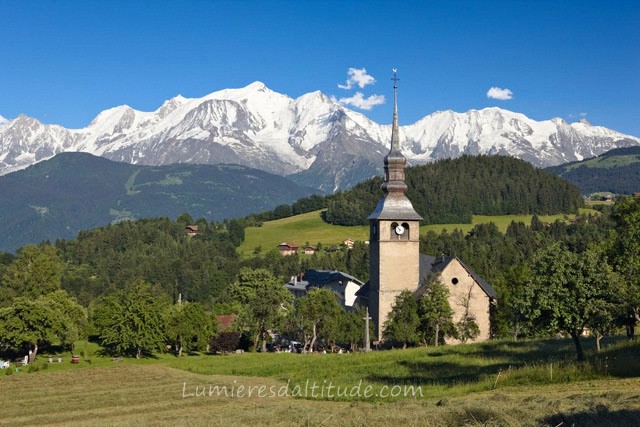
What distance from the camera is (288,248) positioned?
190375 millimetres

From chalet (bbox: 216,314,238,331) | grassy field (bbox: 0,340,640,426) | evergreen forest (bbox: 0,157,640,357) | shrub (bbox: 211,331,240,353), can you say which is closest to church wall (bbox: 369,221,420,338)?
evergreen forest (bbox: 0,157,640,357)

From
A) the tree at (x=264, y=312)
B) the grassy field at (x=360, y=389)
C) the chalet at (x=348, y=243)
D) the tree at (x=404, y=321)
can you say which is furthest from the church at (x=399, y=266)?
the chalet at (x=348, y=243)

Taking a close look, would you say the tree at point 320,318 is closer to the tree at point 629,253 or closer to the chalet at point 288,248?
the tree at point 629,253

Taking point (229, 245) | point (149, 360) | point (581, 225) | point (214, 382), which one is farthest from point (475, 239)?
point (214, 382)

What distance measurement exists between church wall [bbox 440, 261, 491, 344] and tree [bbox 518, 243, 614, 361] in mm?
38997

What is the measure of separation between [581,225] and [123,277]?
11624 cm

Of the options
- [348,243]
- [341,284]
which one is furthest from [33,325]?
[348,243]

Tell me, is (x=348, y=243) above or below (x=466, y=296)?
above

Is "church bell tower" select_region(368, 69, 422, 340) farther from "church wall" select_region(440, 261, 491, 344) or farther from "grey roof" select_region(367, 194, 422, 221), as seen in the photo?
"church wall" select_region(440, 261, 491, 344)

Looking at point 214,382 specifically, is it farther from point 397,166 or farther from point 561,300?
point 397,166

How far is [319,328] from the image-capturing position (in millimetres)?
74875

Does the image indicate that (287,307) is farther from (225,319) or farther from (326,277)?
(326,277)

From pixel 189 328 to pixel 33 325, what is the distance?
15115 millimetres

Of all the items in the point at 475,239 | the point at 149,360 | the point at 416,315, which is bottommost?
the point at 149,360
